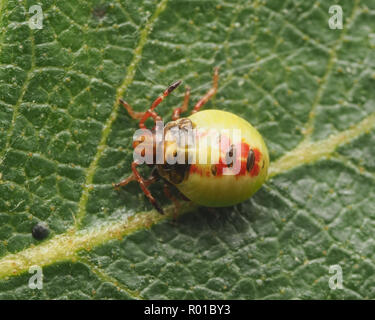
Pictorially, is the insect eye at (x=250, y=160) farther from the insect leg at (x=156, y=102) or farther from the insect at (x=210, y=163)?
the insect leg at (x=156, y=102)

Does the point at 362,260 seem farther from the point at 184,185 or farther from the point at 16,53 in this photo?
the point at 16,53

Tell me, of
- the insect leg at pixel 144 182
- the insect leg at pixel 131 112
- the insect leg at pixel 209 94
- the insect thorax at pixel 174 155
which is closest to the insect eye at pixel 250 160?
the insect thorax at pixel 174 155

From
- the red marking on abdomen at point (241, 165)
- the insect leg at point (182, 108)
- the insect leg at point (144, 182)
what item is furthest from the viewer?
the insect leg at point (182, 108)

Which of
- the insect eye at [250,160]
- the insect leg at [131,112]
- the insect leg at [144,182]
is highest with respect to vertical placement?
the insect leg at [131,112]

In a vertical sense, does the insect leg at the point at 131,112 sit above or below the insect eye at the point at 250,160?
above

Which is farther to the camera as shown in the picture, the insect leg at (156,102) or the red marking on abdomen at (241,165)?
the insect leg at (156,102)
